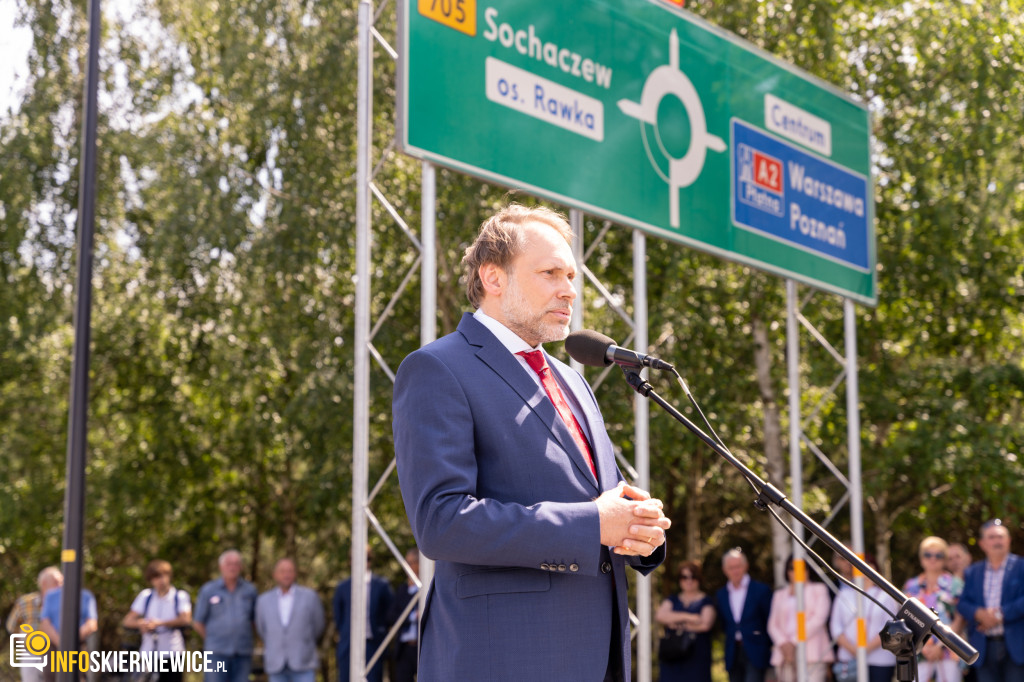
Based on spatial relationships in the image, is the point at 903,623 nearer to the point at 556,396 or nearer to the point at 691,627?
the point at 556,396

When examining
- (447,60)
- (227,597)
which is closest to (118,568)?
(227,597)

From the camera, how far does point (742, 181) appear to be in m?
8.92

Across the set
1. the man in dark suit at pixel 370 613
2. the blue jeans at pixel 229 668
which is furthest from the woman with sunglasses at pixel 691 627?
the blue jeans at pixel 229 668

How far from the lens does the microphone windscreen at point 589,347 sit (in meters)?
2.84

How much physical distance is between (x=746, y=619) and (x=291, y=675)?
13.9 ft

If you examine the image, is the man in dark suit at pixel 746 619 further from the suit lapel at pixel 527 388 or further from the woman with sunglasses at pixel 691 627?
the suit lapel at pixel 527 388

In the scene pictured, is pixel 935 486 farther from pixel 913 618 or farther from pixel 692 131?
pixel 913 618

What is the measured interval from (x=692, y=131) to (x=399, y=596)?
18.3 feet

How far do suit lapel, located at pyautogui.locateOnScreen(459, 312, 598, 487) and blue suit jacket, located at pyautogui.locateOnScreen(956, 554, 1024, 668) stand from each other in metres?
6.70

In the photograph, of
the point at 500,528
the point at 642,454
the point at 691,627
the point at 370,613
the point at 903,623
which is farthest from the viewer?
the point at 370,613

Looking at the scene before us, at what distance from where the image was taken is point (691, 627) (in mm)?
9383

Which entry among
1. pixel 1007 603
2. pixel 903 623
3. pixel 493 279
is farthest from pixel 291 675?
pixel 903 623

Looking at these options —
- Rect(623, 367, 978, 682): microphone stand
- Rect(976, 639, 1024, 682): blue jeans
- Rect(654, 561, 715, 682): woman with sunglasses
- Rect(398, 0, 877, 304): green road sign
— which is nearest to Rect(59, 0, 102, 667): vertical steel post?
Rect(398, 0, 877, 304): green road sign

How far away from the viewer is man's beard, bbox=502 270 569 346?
2.65 metres
